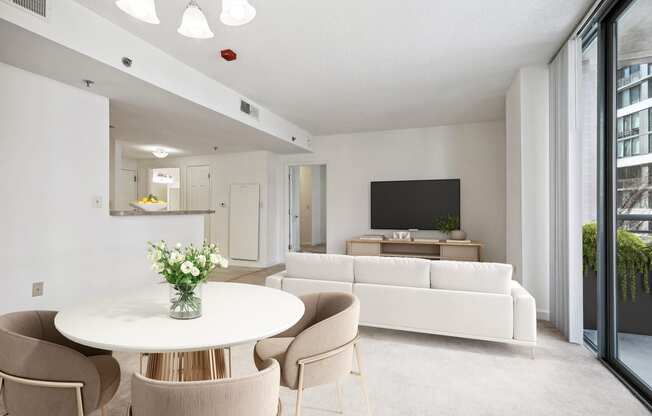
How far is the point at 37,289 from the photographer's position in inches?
120

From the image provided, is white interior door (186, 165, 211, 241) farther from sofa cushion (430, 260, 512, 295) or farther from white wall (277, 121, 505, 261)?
sofa cushion (430, 260, 512, 295)

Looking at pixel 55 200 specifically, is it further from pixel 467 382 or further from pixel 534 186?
pixel 534 186

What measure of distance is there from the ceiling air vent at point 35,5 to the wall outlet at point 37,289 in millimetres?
2213

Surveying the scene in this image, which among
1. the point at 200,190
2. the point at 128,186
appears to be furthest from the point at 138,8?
the point at 128,186

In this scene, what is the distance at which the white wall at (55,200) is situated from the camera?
289 cm

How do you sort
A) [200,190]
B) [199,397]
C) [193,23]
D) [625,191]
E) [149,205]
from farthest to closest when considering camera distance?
[200,190] → [149,205] → [625,191] → [193,23] → [199,397]

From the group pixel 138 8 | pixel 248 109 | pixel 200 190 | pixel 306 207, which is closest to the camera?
pixel 138 8

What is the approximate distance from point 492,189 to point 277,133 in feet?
12.6

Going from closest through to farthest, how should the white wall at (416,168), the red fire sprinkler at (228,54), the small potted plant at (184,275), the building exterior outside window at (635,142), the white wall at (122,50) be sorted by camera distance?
1. the small potted plant at (184,275)
2. the building exterior outside window at (635,142)
3. the white wall at (122,50)
4. the red fire sprinkler at (228,54)
5. the white wall at (416,168)

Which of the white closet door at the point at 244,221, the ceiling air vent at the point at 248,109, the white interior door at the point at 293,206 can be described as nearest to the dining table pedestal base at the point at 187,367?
the ceiling air vent at the point at 248,109

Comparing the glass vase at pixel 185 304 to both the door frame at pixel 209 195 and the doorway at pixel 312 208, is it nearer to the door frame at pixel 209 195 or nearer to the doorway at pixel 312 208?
the door frame at pixel 209 195

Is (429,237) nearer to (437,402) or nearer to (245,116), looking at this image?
(245,116)

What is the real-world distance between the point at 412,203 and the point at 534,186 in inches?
115

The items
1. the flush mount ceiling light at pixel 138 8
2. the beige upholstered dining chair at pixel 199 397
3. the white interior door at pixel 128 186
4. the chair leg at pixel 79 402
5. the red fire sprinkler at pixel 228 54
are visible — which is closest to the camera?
the beige upholstered dining chair at pixel 199 397
